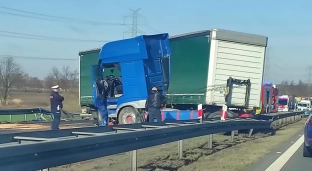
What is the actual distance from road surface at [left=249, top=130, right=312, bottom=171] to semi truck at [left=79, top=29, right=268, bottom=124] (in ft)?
15.5

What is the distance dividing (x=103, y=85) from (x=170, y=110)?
295 centimetres

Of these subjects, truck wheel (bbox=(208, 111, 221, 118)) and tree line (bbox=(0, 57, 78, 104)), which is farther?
tree line (bbox=(0, 57, 78, 104))

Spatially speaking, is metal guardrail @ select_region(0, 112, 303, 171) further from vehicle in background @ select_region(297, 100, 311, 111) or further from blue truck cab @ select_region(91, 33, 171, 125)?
vehicle in background @ select_region(297, 100, 311, 111)

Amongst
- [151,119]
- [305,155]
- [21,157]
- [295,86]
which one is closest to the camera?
[21,157]

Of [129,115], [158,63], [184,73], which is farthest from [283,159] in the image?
[184,73]

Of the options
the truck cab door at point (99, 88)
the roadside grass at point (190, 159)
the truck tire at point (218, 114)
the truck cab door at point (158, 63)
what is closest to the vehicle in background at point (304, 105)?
the truck tire at point (218, 114)

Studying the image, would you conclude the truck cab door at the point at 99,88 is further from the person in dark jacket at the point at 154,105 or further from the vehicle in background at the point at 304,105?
the vehicle in background at the point at 304,105

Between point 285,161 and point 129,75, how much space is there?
8299mm

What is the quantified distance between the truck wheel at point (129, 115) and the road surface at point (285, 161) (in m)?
5.85

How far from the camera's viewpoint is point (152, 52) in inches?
719

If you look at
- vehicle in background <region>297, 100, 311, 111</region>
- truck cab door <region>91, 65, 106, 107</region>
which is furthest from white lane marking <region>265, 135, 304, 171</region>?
vehicle in background <region>297, 100, 311, 111</region>

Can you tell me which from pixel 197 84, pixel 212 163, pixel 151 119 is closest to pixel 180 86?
pixel 197 84

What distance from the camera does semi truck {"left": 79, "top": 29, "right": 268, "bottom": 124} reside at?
18203 mm

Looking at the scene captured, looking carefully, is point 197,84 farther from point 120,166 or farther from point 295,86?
point 295,86
